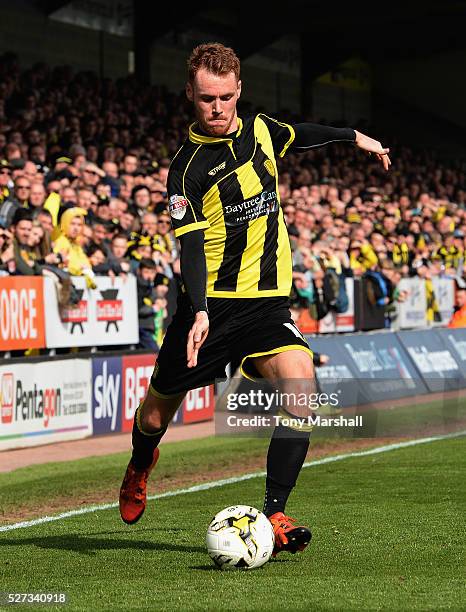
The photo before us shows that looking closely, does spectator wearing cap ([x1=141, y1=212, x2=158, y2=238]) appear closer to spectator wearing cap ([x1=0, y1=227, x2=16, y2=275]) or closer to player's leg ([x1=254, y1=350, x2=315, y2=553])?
spectator wearing cap ([x1=0, y1=227, x2=16, y2=275])

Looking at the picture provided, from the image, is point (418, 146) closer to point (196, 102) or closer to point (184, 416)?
point (184, 416)

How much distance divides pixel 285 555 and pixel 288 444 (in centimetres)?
70

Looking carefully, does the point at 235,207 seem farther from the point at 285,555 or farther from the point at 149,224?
the point at 149,224

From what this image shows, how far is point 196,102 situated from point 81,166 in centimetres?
1081

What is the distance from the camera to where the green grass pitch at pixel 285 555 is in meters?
5.52

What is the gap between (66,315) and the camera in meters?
14.0

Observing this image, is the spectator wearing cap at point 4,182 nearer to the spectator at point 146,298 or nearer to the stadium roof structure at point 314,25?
the spectator at point 146,298

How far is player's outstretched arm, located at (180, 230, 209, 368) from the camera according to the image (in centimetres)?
616

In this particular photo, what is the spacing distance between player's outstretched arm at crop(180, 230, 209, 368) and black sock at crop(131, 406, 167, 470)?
32.1 inches

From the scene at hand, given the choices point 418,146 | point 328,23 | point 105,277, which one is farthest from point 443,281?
point 418,146

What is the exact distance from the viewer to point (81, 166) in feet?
56.0

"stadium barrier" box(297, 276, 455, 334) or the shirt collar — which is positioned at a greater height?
the shirt collar

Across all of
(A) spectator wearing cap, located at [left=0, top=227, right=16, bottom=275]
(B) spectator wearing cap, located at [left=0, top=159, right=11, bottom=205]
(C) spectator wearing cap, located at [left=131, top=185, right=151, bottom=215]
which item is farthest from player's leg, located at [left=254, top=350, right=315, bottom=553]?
(C) spectator wearing cap, located at [left=131, top=185, right=151, bottom=215]

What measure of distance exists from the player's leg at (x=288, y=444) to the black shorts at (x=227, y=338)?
0.13 metres
